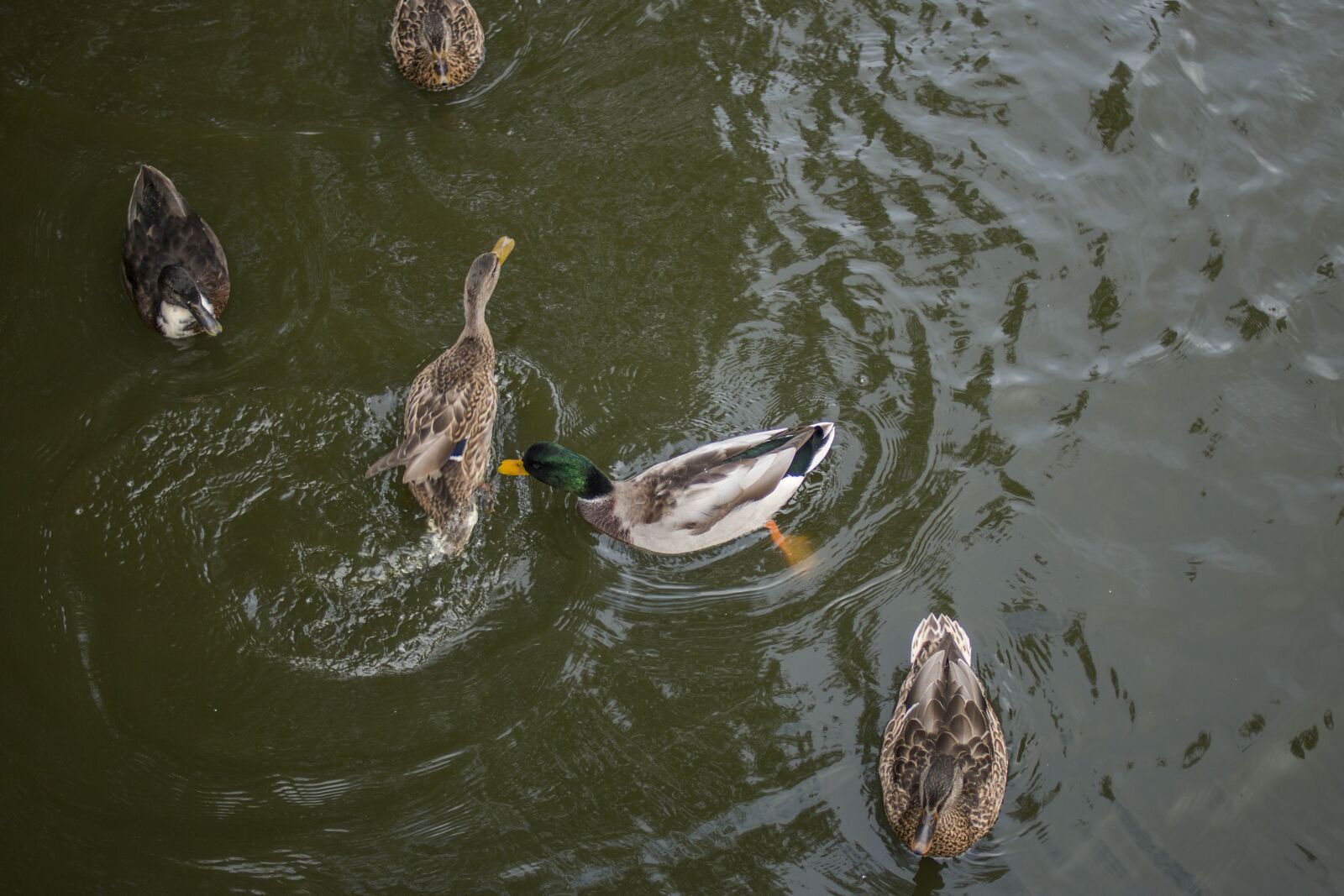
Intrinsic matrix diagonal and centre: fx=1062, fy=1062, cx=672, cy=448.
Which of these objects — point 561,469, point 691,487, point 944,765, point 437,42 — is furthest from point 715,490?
point 437,42

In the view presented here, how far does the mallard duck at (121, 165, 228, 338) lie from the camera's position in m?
5.89

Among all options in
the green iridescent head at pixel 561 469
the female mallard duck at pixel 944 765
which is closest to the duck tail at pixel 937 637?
the female mallard duck at pixel 944 765

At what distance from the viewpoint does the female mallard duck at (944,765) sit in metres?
4.53

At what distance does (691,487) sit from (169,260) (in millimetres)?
3246

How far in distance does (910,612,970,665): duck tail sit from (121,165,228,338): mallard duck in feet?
13.4

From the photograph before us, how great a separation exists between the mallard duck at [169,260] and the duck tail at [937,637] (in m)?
4.09

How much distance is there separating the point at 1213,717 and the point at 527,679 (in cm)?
332

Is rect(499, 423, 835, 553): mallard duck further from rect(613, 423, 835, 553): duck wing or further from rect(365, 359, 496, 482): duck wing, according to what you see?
rect(365, 359, 496, 482): duck wing

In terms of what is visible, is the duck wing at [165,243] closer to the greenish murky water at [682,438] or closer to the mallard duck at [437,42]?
the greenish murky water at [682,438]

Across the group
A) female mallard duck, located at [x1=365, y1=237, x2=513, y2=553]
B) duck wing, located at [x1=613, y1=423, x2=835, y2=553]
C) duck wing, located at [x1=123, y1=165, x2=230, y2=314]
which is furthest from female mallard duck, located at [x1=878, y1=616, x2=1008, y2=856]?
duck wing, located at [x1=123, y1=165, x2=230, y2=314]

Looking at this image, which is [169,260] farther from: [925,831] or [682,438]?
[925,831]

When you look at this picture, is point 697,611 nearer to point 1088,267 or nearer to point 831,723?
point 831,723

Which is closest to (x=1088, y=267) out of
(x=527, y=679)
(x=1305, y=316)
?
(x=1305, y=316)

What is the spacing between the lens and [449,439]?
528 cm
